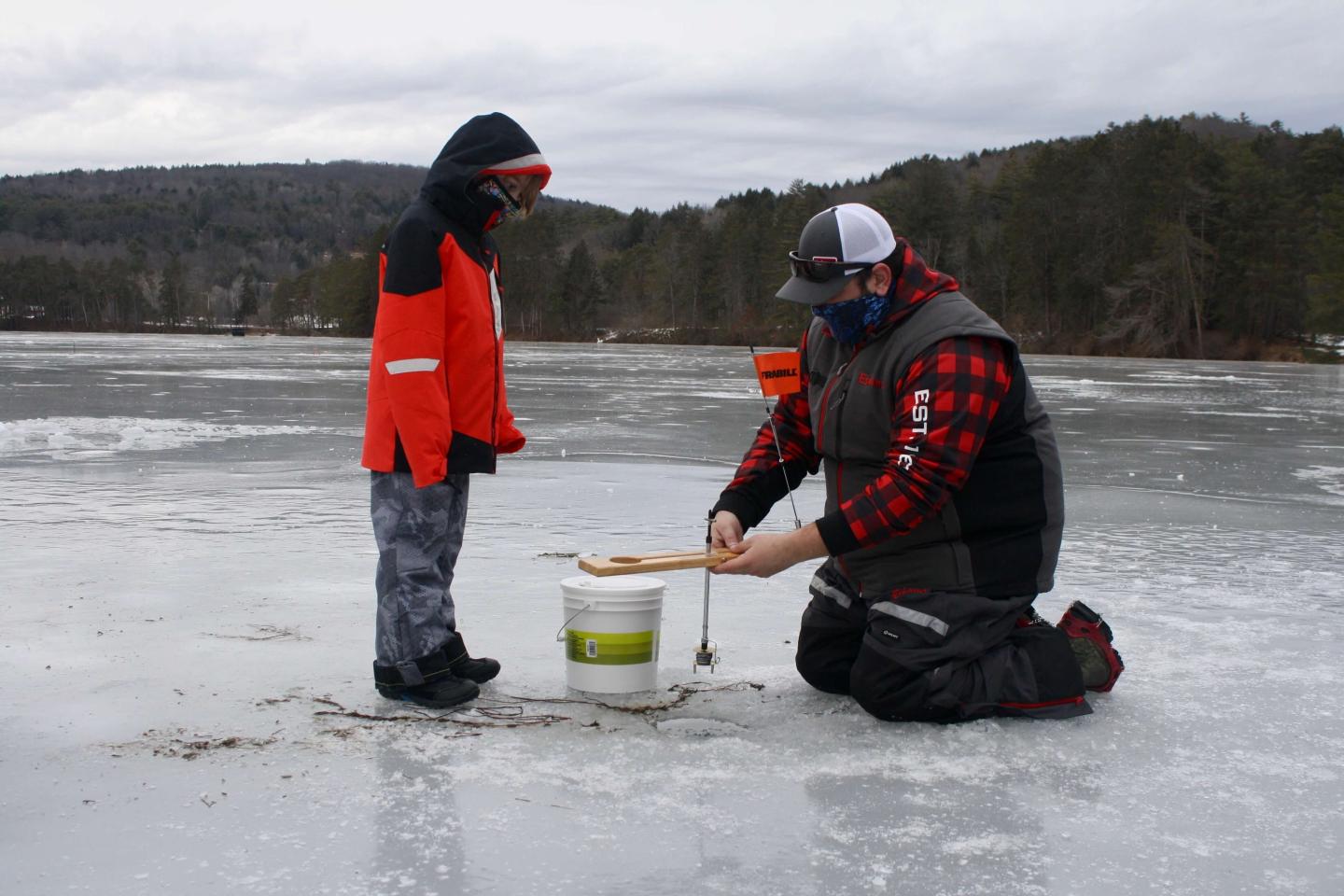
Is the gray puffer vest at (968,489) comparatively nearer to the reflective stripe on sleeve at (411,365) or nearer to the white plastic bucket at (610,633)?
the white plastic bucket at (610,633)

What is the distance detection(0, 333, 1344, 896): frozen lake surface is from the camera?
104 inches

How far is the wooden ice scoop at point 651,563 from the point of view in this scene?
3.48 meters

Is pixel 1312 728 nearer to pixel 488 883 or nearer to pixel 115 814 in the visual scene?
pixel 488 883

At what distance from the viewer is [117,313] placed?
16412cm

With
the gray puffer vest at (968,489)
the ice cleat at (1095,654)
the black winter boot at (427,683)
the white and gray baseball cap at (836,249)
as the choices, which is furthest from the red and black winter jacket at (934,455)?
the black winter boot at (427,683)

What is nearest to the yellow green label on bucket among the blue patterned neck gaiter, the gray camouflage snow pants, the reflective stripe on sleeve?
the gray camouflage snow pants

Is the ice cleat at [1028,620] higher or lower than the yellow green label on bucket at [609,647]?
higher

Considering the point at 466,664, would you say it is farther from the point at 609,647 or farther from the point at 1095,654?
the point at 1095,654

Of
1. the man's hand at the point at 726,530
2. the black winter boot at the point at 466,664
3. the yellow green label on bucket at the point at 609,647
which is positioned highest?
the man's hand at the point at 726,530

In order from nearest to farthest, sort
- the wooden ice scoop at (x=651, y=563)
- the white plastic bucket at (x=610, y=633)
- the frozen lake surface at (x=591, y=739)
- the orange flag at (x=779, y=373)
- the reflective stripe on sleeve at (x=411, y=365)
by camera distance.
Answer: the frozen lake surface at (x=591, y=739) < the wooden ice scoop at (x=651, y=563) < the reflective stripe on sleeve at (x=411, y=365) < the white plastic bucket at (x=610, y=633) < the orange flag at (x=779, y=373)

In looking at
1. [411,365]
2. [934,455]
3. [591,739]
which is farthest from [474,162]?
[591,739]

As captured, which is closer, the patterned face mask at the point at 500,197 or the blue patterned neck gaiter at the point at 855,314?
the blue patterned neck gaiter at the point at 855,314

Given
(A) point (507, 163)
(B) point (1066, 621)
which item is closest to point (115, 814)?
(A) point (507, 163)

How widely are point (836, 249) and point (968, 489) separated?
79cm
